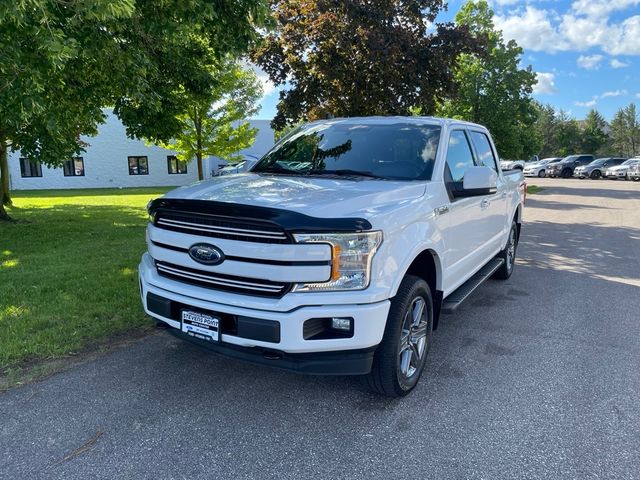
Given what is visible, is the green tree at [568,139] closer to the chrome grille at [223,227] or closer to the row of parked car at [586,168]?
the row of parked car at [586,168]

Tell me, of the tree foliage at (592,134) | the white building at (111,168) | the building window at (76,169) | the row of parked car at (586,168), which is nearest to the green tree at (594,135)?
the tree foliage at (592,134)

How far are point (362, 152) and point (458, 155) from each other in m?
1.00

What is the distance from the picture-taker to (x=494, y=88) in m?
25.0

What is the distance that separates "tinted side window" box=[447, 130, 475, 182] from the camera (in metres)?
4.39

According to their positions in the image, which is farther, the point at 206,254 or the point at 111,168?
the point at 111,168

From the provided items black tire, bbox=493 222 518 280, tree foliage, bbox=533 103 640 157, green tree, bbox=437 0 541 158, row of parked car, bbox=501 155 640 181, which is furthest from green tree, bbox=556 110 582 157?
black tire, bbox=493 222 518 280

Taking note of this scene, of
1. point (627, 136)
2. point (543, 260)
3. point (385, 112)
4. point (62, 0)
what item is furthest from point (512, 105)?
point (627, 136)

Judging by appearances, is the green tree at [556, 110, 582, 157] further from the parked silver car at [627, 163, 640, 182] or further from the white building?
the white building

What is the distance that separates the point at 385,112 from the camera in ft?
38.8

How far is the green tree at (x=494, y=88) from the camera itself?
24.4m

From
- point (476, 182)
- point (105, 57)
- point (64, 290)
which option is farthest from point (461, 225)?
point (64, 290)

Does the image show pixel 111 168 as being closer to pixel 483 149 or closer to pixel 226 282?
pixel 483 149

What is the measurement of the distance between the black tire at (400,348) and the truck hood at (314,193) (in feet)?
2.04

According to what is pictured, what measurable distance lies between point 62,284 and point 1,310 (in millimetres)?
1027
